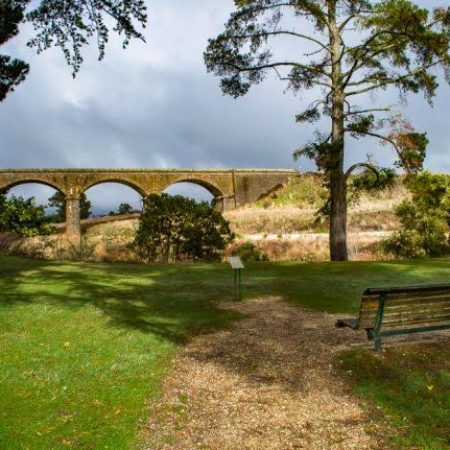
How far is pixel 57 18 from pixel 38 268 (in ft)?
28.2

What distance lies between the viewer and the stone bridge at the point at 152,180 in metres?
42.4

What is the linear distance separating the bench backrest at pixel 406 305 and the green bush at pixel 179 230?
12.1 meters

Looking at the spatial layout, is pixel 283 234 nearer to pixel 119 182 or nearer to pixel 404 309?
pixel 404 309

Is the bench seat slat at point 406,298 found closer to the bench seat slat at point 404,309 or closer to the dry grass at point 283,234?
the bench seat slat at point 404,309

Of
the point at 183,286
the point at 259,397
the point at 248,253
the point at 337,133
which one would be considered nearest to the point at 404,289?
the point at 259,397

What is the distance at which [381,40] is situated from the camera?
56.2 ft

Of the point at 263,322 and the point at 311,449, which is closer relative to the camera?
the point at 311,449

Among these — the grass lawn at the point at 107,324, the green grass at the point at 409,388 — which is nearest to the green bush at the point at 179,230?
the grass lawn at the point at 107,324

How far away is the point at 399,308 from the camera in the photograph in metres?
6.63

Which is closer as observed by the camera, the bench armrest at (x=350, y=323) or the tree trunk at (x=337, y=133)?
the bench armrest at (x=350, y=323)

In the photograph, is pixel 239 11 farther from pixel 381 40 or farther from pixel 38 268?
pixel 38 268

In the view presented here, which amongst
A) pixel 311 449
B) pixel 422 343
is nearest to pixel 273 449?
pixel 311 449

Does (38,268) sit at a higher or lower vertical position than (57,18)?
lower

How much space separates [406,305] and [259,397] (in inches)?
94.8
